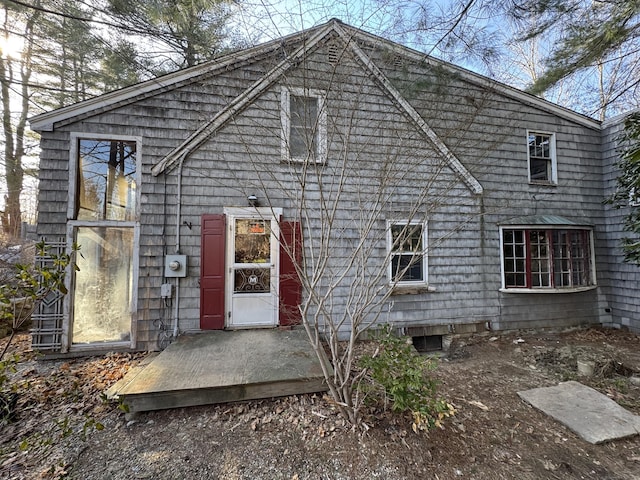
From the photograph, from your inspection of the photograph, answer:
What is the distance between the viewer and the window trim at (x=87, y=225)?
4105 mm

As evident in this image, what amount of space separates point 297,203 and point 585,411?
15.0ft

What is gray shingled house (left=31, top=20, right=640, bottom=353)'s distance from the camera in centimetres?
425

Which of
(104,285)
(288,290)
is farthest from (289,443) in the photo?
(104,285)

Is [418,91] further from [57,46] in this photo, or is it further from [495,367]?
[57,46]

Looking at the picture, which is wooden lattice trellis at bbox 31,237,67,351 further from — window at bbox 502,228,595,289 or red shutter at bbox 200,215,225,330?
window at bbox 502,228,595,289

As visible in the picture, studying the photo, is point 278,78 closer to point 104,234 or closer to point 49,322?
point 104,234

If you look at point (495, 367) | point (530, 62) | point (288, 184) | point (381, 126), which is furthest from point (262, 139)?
point (530, 62)

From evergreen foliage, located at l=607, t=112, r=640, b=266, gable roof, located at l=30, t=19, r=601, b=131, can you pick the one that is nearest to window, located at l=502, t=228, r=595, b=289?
evergreen foliage, located at l=607, t=112, r=640, b=266

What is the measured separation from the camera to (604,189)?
6281 millimetres

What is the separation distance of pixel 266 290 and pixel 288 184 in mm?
1956

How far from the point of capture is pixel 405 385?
2.38m

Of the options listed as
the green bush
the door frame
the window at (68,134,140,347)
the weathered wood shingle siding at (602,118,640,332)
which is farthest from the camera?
the weathered wood shingle siding at (602,118,640,332)

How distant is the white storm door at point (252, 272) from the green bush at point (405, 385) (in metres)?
2.45

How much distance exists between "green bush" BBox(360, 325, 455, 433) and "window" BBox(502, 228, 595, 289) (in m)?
4.20
